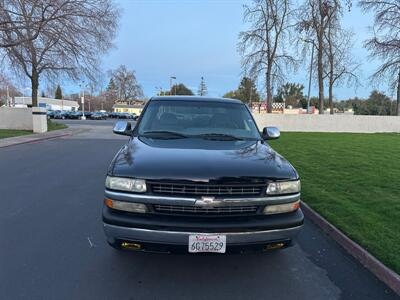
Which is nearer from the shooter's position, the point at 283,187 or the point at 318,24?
the point at 283,187

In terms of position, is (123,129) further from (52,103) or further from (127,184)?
(52,103)

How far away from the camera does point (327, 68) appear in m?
42.6

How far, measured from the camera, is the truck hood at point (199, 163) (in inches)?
148

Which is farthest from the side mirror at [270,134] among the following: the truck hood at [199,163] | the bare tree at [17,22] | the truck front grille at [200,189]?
the bare tree at [17,22]

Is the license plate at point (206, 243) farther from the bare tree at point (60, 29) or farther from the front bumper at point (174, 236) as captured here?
the bare tree at point (60, 29)

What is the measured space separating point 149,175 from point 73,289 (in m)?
1.27

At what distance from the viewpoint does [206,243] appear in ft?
12.1

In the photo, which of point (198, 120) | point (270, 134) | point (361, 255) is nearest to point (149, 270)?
point (198, 120)

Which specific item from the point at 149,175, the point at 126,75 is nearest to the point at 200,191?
the point at 149,175

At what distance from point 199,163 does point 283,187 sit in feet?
2.74

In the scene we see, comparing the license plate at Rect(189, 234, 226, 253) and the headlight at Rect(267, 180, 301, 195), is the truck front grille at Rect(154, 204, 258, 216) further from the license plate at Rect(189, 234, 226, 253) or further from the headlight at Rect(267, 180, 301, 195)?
the headlight at Rect(267, 180, 301, 195)

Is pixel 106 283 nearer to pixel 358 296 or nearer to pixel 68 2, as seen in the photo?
pixel 358 296

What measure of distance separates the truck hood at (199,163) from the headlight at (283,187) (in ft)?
0.19

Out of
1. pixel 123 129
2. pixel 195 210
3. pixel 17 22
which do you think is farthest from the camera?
pixel 17 22
